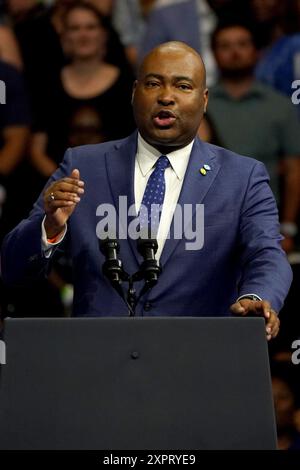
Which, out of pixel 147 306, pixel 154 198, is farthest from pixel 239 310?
pixel 154 198

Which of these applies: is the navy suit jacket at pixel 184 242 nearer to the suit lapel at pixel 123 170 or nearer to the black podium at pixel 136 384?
the suit lapel at pixel 123 170

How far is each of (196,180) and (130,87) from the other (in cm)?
173

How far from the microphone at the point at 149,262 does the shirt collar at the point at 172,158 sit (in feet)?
1.94

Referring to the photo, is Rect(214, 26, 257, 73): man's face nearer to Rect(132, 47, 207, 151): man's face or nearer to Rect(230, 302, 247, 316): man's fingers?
Rect(132, 47, 207, 151): man's face

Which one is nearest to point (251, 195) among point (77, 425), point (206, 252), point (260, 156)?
point (206, 252)

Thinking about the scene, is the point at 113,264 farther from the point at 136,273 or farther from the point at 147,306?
the point at 147,306

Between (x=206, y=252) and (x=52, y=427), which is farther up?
(x=206, y=252)

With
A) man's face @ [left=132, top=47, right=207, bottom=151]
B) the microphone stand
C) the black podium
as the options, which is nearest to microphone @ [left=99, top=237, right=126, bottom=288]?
the microphone stand

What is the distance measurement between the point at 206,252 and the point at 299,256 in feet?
5.51

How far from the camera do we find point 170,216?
11.5ft

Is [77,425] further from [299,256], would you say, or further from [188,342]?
[299,256]
